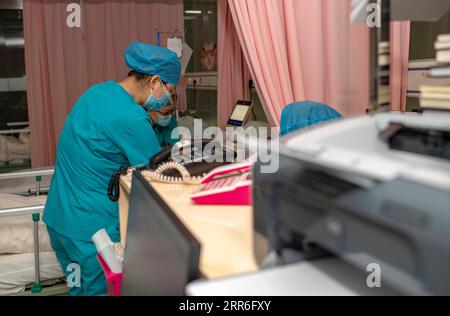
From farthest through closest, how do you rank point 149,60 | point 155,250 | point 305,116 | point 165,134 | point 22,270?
point 165,134, point 22,270, point 149,60, point 305,116, point 155,250

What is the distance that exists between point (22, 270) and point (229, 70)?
5.60ft

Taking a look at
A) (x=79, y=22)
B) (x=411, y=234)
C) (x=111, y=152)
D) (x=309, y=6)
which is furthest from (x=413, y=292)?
(x=79, y=22)

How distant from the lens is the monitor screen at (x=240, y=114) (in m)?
2.59

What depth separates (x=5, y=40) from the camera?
4051mm

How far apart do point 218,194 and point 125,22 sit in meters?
3.09

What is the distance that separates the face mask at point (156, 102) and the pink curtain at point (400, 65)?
94 cm

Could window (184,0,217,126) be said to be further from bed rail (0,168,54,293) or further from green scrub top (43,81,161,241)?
green scrub top (43,81,161,241)

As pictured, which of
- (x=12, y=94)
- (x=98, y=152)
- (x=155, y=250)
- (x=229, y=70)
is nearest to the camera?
(x=155, y=250)

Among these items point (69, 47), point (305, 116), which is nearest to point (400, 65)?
point (305, 116)

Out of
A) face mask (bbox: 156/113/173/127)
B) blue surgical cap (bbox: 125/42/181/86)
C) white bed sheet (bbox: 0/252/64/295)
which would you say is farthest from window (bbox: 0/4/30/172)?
blue surgical cap (bbox: 125/42/181/86)

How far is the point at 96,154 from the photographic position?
177 cm

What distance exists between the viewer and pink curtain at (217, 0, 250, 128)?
2.86 meters

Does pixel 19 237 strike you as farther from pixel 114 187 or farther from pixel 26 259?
pixel 114 187

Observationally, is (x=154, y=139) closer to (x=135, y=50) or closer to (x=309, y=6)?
(x=135, y=50)
